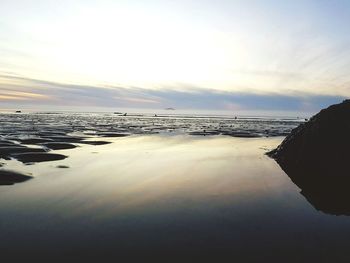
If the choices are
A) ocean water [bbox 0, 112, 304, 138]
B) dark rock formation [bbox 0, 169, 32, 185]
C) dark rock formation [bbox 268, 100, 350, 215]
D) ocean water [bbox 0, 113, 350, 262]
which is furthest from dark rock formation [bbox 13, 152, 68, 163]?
ocean water [bbox 0, 112, 304, 138]

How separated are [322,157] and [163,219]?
942 centimetres

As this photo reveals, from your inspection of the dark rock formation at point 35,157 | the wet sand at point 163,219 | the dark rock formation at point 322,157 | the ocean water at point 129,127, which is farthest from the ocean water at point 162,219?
the ocean water at point 129,127

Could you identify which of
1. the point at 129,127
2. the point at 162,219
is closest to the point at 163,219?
the point at 162,219

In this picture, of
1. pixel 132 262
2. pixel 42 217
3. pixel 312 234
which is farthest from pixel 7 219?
pixel 312 234

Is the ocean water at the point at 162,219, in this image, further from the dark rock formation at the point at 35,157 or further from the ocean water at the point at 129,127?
the ocean water at the point at 129,127

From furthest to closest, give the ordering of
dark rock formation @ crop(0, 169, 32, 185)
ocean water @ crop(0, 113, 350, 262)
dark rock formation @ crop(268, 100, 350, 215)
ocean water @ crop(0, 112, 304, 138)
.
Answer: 1. ocean water @ crop(0, 112, 304, 138)
2. dark rock formation @ crop(268, 100, 350, 215)
3. dark rock formation @ crop(0, 169, 32, 185)
4. ocean water @ crop(0, 113, 350, 262)

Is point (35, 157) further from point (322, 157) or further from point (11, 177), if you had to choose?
point (322, 157)

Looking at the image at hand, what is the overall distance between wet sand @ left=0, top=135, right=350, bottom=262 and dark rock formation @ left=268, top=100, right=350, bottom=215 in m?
0.86

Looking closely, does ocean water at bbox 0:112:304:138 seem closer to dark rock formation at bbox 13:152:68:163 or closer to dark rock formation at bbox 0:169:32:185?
dark rock formation at bbox 13:152:68:163

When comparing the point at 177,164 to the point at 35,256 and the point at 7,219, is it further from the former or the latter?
the point at 35,256

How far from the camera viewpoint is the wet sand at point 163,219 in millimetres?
5809

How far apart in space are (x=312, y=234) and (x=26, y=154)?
1435 centimetres

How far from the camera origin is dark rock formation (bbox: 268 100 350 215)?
1109 cm

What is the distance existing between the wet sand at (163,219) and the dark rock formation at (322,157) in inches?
33.8
